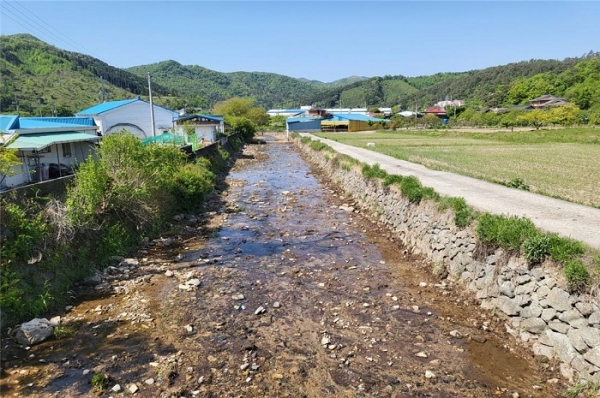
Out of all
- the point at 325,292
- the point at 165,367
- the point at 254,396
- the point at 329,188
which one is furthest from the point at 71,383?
the point at 329,188

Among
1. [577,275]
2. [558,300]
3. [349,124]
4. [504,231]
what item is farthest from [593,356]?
[349,124]

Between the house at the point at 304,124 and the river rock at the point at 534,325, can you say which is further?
the house at the point at 304,124

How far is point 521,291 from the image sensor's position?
792cm

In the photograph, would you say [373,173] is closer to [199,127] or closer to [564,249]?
[564,249]

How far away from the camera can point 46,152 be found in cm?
2034

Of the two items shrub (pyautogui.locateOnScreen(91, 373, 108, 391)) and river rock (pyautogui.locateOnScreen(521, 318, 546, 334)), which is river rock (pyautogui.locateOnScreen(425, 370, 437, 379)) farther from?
shrub (pyautogui.locateOnScreen(91, 373, 108, 391))

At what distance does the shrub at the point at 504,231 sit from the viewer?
841cm

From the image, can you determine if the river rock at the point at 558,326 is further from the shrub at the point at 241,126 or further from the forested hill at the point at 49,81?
the forested hill at the point at 49,81

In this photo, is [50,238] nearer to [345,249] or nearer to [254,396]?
[254,396]

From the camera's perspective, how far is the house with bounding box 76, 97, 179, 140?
48125 mm

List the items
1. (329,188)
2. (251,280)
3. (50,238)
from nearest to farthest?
Answer: (50,238) → (251,280) → (329,188)

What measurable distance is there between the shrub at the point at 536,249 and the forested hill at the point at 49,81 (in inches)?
3139

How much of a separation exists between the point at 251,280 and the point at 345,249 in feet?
13.3

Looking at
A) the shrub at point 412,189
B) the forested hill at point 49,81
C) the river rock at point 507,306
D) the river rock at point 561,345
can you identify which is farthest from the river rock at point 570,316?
the forested hill at point 49,81
